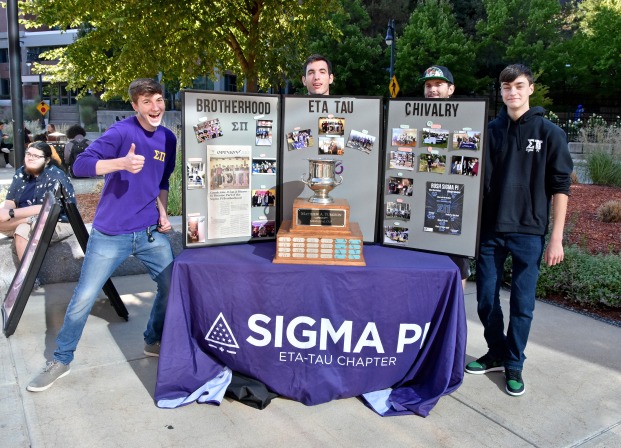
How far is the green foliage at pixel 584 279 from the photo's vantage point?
5340 mm

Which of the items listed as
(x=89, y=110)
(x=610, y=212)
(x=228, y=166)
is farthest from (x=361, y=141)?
(x=89, y=110)

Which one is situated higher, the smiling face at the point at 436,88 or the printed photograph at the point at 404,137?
the smiling face at the point at 436,88

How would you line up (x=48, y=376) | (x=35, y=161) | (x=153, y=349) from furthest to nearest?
(x=35, y=161), (x=153, y=349), (x=48, y=376)

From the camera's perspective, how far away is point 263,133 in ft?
11.8

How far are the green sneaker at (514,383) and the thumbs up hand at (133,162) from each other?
2.69 m

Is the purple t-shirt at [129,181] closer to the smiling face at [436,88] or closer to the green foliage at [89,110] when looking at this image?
the smiling face at [436,88]

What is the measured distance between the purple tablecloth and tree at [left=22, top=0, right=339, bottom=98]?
7250mm

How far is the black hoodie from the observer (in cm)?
340

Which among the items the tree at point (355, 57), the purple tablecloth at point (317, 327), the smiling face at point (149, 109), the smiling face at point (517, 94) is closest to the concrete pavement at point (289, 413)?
the purple tablecloth at point (317, 327)

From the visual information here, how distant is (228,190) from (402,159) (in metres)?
1.13

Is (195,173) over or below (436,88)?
below

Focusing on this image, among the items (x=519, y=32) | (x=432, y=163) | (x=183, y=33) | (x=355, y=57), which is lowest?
(x=432, y=163)

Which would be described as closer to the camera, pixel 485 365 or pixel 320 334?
pixel 320 334

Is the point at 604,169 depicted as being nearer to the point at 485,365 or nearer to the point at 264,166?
the point at 485,365
